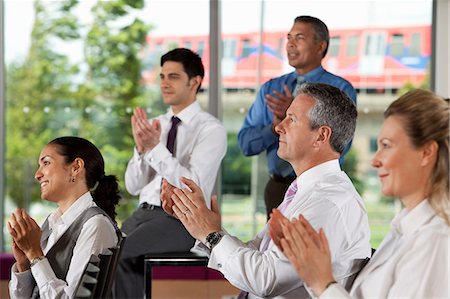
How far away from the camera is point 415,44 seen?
237 inches

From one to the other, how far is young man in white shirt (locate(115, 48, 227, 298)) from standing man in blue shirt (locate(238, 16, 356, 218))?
20 cm

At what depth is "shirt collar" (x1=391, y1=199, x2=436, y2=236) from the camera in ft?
6.33

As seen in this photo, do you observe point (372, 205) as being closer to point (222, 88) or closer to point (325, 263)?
point (222, 88)

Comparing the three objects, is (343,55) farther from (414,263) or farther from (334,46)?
(414,263)

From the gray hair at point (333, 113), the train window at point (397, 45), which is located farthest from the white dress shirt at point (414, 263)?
the train window at point (397, 45)

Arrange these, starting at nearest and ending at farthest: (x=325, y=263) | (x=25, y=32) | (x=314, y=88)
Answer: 1. (x=325, y=263)
2. (x=314, y=88)
3. (x=25, y=32)

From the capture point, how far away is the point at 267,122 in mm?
4531

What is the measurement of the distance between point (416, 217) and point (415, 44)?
167 inches

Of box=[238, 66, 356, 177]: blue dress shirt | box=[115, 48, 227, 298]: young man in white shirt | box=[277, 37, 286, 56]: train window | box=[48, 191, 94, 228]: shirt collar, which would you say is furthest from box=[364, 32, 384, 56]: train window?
box=[48, 191, 94, 228]: shirt collar

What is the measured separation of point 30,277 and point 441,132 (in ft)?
4.87

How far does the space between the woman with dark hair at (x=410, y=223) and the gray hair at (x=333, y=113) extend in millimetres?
608

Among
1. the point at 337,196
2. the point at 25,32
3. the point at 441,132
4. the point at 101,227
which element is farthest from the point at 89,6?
the point at 441,132

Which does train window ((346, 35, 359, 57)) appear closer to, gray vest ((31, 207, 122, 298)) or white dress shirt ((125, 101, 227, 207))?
white dress shirt ((125, 101, 227, 207))

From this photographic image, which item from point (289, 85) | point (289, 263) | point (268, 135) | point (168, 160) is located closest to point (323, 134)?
point (289, 263)
